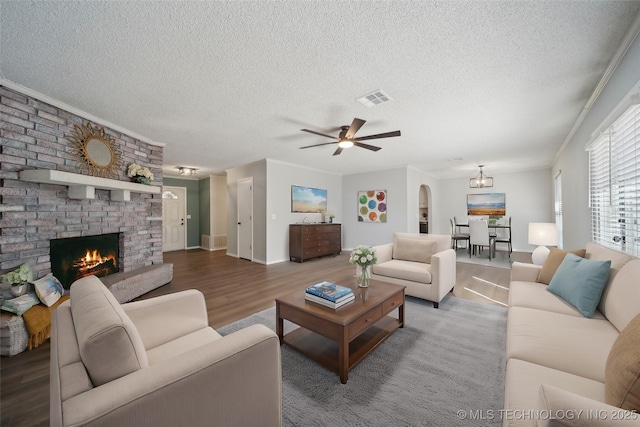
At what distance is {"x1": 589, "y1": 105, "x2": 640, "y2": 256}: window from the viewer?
184cm

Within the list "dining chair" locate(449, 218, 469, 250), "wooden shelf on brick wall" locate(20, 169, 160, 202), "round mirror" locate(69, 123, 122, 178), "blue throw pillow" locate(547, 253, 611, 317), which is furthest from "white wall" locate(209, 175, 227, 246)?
"blue throw pillow" locate(547, 253, 611, 317)

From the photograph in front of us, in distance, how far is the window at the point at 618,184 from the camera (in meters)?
1.84

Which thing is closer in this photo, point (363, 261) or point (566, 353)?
point (566, 353)

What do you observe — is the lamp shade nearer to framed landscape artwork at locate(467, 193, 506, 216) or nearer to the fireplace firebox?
framed landscape artwork at locate(467, 193, 506, 216)

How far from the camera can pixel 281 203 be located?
6.04m

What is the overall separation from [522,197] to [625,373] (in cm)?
840

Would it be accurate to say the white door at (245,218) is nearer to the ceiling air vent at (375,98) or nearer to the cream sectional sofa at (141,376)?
the ceiling air vent at (375,98)

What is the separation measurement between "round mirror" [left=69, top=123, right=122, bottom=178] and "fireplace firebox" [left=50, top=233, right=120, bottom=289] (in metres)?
0.90

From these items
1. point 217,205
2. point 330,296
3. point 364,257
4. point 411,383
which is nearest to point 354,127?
point 364,257

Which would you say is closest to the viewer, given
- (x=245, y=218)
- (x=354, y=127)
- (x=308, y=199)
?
(x=354, y=127)

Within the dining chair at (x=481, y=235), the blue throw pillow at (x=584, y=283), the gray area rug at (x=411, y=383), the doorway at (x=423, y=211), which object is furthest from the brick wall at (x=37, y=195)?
the doorway at (x=423, y=211)

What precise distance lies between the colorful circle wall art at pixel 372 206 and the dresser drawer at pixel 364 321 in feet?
16.4

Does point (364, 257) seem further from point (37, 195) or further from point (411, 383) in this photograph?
point (37, 195)

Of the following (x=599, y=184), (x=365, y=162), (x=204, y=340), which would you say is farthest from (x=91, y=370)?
(x=365, y=162)
